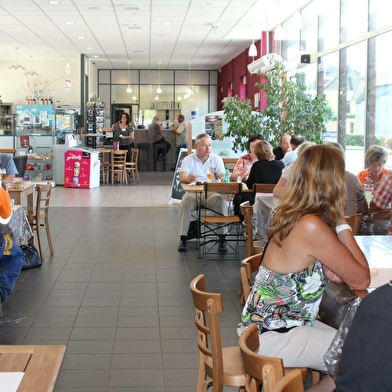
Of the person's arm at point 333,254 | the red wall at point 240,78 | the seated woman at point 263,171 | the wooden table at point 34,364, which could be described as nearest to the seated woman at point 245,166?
the seated woman at point 263,171

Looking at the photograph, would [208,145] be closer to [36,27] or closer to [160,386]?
[160,386]

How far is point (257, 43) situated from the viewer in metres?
16.5

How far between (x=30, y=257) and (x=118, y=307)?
168cm

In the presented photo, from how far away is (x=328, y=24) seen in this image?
11.2 metres

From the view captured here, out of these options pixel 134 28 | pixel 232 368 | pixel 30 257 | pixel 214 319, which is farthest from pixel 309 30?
pixel 214 319

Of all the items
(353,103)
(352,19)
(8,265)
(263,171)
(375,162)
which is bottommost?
(8,265)

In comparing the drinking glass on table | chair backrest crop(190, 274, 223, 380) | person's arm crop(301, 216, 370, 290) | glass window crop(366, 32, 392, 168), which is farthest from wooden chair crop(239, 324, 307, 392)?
glass window crop(366, 32, 392, 168)

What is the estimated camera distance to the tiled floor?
3734mm

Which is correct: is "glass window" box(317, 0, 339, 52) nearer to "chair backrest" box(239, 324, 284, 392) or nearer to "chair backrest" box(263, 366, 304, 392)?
"chair backrest" box(239, 324, 284, 392)

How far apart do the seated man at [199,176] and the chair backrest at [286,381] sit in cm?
564

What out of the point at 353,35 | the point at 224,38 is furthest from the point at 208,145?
the point at 224,38

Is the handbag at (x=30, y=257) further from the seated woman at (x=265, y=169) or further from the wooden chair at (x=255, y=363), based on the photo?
the wooden chair at (x=255, y=363)

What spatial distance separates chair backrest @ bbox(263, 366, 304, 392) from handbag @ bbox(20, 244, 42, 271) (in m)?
4.99

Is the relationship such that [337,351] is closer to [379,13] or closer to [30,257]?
[30,257]
